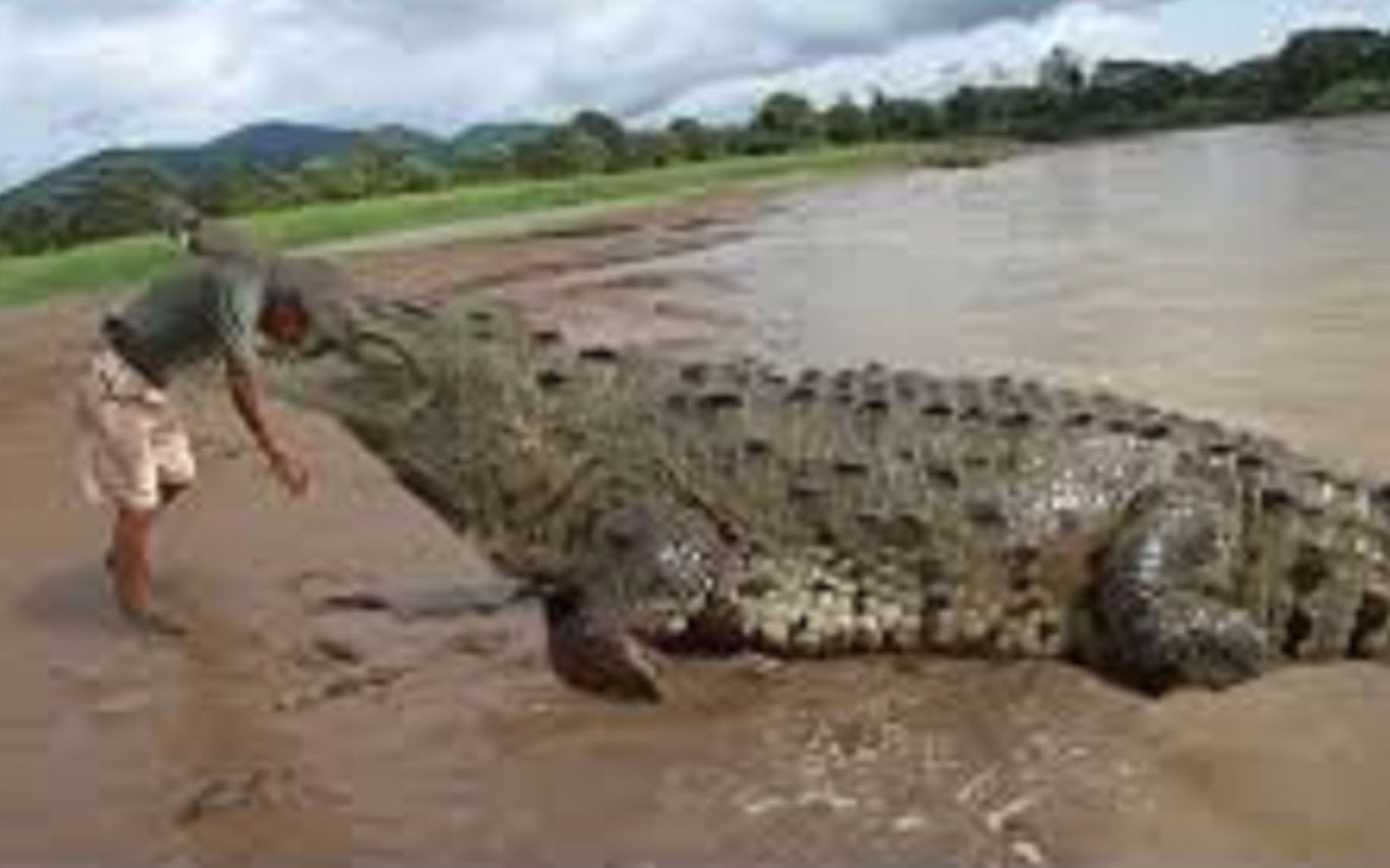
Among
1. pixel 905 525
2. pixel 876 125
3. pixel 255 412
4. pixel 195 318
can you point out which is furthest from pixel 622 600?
pixel 876 125

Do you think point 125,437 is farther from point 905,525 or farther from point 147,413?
point 905,525

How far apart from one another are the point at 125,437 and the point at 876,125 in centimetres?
9838

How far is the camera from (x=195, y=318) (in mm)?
8594

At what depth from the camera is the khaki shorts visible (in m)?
8.85

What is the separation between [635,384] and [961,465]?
1.09 m

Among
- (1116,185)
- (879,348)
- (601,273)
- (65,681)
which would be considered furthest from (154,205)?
(1116,185)

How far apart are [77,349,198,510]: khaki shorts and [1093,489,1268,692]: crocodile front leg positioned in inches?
145

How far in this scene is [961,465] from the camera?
735 centimetres

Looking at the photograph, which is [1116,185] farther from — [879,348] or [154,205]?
[154,205]

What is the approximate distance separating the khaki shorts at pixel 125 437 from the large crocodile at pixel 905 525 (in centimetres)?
169

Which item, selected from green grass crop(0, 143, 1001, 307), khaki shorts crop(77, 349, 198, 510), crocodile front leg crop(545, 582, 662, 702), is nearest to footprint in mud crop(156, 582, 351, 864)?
khaki shorts crop(77, 349, 198, 510)

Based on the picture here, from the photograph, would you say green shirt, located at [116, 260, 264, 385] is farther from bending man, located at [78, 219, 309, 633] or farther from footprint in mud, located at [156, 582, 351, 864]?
footprint in mud, located at [156, 582, 351, 864]

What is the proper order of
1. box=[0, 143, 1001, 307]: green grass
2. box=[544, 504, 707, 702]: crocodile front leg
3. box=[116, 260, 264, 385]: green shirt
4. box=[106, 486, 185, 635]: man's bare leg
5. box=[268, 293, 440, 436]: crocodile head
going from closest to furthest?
box=[544, 504, 707, 702]: crocodile front leg → box=[268, 293, 440, 436]: crocodile head → box=[116, 260, 264, 385]: green shirt → box=[106, 486, 185, 635]: man's bare leg → box=[0, 143, 1001, 307]: green grass

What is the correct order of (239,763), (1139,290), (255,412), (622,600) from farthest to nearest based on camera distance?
(1139,290)
(255,412)
(622,600)
(239,763)
